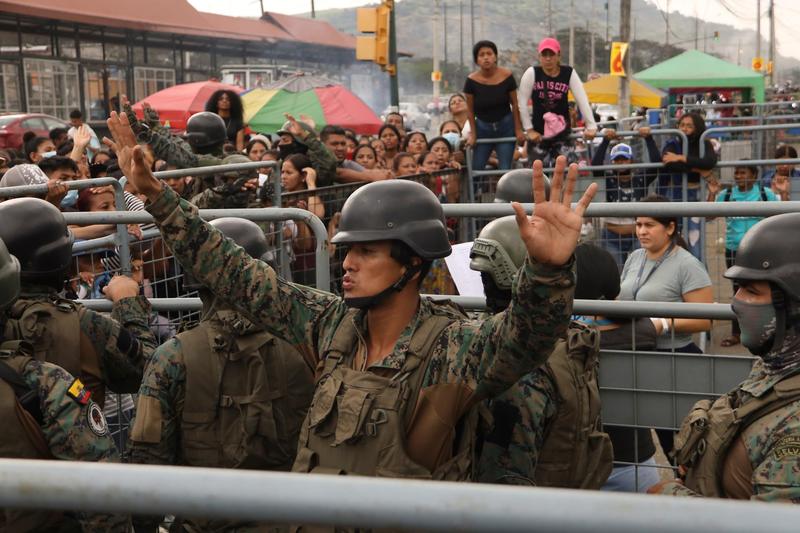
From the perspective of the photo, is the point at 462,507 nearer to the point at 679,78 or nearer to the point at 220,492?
the point at 220,492

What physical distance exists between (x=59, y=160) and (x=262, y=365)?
14.1ft

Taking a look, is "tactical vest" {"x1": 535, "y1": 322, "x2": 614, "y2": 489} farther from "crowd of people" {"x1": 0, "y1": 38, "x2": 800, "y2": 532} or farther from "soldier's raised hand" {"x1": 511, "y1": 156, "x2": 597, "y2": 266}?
"soldier's raised hand" {"x1": 511, "y1": 156, "x2": 597, "y2": 266}

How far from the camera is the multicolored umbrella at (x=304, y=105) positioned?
1783 centimetres

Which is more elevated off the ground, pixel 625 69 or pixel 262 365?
pixel 625 69

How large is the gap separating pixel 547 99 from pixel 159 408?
728cm

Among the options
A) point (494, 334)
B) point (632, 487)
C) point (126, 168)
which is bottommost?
point (632, 487)

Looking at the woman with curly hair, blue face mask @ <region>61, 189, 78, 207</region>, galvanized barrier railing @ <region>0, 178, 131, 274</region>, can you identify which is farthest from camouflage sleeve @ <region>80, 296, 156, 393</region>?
the woman with curly hair

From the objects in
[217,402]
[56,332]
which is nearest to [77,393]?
[217,402]

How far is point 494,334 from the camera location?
2.78 metres

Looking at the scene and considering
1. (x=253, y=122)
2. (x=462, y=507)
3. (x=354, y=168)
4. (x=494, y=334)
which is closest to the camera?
(x=462, y=507)

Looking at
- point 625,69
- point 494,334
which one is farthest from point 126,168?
point 625,69

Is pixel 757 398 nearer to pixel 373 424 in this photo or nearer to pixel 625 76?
pixel 373 424

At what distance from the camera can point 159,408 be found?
3520mm

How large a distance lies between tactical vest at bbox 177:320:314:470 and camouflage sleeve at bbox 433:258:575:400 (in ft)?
3.18
